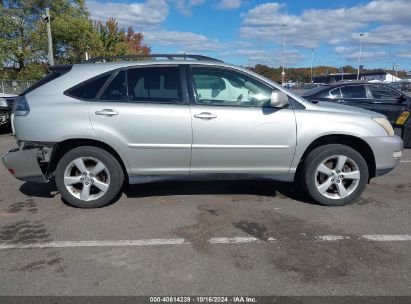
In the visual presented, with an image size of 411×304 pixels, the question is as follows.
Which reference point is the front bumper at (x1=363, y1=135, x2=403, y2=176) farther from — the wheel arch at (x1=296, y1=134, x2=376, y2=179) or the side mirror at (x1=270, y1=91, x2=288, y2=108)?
the side mirror at (x1=270, y1=91, x2=288, y2=108)

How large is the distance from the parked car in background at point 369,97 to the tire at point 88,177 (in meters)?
5.92

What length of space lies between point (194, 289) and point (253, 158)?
2044mm

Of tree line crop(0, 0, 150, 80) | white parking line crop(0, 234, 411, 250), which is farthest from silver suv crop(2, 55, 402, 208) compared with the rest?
tree line crop(0, 0, 150, 80)

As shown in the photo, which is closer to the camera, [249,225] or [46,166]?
[249,225]

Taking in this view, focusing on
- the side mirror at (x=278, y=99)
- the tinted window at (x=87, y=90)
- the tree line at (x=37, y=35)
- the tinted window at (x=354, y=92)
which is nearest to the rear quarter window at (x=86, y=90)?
the tinted window at (x=87, y=90)

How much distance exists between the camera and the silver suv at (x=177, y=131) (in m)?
4.52

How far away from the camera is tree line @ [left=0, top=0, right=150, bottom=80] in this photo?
2900cm

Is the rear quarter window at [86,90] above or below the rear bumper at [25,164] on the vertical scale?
above

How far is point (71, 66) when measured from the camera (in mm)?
4762

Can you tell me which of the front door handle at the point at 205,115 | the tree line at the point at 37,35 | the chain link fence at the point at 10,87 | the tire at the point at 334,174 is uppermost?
the tree line at the point at 37,35

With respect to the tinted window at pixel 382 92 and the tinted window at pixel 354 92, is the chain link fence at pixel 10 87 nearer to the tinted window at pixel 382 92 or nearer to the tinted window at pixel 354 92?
the tinted window at pixel 354 92

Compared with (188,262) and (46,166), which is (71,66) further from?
(188,262)

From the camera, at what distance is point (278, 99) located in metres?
4.47

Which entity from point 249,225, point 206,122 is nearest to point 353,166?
point 249,225
